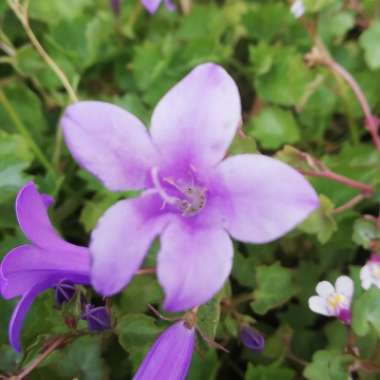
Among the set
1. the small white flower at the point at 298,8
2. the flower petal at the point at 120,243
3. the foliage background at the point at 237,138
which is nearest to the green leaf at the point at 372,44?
the foliage background at the point at 237,138

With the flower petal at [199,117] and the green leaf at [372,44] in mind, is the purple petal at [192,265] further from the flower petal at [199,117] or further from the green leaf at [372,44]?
the green leaf at [372,44]

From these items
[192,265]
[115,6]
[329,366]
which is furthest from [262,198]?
[115,6]

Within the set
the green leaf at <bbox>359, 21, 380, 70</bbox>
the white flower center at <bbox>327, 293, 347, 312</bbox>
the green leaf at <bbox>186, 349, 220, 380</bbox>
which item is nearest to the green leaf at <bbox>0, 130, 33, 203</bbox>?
the green leaf at <bbox>186, 349, 220, 380</bbox>

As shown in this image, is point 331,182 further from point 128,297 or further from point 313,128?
point 128,297

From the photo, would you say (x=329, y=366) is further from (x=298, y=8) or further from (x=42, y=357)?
(x=298, y=8)

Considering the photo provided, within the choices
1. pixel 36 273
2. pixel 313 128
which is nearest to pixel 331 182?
pixel 313 128

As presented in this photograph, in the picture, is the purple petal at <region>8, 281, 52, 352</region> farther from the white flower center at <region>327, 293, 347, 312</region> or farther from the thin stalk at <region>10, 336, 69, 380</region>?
the white flower center at <region>327, 293, 347, 312</region>
